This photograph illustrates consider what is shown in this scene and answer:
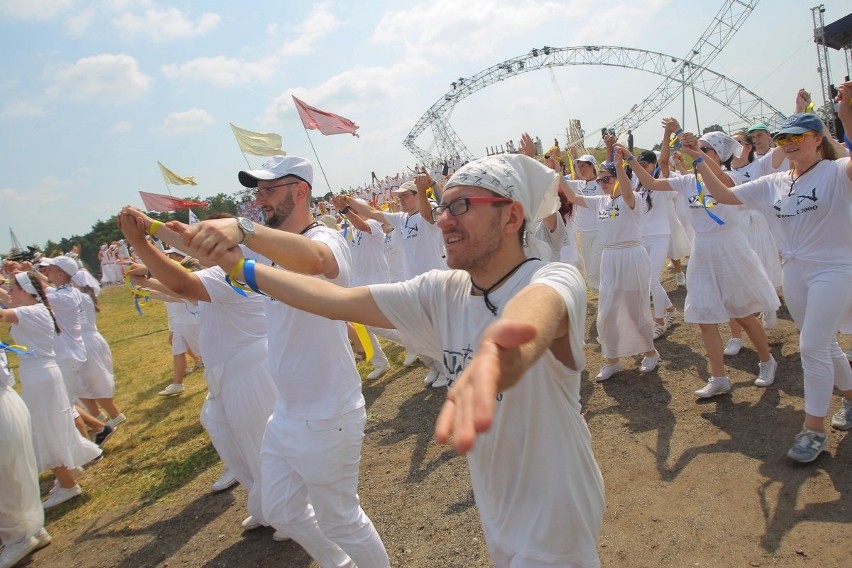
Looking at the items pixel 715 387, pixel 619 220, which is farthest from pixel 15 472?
pixel 715 387

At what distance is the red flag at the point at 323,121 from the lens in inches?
347

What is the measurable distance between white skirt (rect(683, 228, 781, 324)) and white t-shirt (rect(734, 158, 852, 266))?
111cm

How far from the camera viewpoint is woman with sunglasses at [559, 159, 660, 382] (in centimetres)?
591

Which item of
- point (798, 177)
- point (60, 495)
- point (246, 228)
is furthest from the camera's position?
point (60, 495)

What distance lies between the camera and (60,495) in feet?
19.4

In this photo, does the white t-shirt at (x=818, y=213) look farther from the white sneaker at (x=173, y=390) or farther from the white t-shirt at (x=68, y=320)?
the white sneaker at (x=173, y=390)

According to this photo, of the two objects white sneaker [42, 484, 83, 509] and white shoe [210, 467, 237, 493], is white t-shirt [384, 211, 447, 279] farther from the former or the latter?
white sneaker [42, 484, 83, 509]

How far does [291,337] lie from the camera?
300cm

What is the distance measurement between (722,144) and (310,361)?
517cm

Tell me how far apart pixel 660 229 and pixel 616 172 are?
8.16 feet

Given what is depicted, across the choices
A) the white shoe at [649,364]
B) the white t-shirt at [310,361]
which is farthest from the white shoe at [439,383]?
the white t-shirt at [310,361]

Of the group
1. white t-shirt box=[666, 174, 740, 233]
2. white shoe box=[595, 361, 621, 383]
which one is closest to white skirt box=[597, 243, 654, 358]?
white shoe box=[595, 361, 621, 383]

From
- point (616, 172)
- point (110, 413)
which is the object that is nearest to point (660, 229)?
point (616, 172)

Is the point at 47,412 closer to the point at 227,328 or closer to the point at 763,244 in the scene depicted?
the point at 227,328
